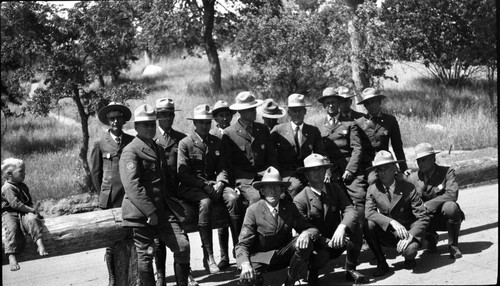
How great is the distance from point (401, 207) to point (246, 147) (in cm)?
205

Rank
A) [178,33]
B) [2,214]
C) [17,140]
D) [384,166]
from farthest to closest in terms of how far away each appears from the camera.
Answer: [178,33]
[17,140]
[384,166]
[2,214]

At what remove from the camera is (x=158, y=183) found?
6.85 meters

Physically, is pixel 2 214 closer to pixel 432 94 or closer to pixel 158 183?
pixel 158 183

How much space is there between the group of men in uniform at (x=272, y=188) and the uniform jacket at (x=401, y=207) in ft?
0.04

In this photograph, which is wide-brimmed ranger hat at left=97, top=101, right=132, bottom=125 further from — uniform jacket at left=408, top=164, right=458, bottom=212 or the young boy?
uniform jacket at left=408, top=164, right=458, bottom=212

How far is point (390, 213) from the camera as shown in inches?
296

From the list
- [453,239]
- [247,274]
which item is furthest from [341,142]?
[247,274]

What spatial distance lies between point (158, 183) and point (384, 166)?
2.72m

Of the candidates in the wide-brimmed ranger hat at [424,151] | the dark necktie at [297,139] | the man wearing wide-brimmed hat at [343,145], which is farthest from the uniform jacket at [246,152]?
the wide-brimmed ranger hat at [424,151]

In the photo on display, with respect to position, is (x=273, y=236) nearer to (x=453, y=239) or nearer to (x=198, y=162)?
(x=198, y=162)

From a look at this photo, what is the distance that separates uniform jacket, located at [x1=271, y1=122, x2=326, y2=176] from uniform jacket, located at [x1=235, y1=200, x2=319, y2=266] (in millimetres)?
1398

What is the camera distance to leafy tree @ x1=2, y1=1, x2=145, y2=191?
575 inches

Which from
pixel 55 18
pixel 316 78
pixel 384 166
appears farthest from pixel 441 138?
pixel 55 18

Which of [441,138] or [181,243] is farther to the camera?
[441,138]
